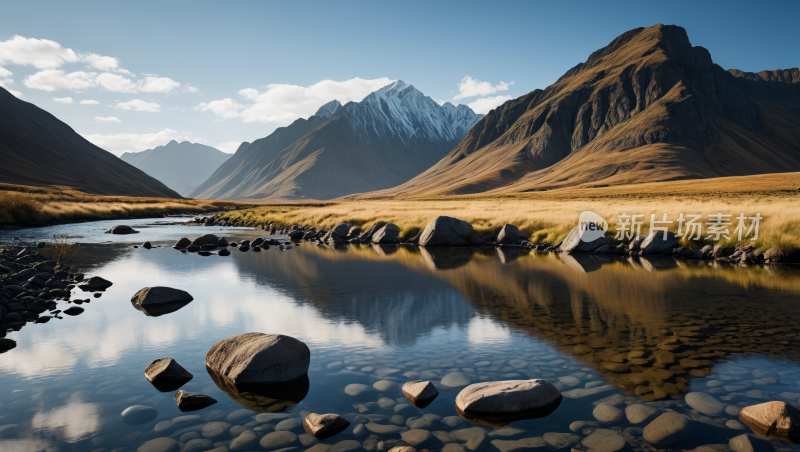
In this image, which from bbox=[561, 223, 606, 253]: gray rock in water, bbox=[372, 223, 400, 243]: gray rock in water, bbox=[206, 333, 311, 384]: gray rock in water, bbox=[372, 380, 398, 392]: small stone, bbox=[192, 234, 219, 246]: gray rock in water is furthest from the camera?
bbox=[372, 223, 400, 243]: gray rock in water

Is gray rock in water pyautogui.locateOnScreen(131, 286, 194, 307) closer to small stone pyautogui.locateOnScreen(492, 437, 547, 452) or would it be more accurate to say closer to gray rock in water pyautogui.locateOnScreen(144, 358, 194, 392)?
gray rock in water pyautogui.locateOnScreen(144, 358, 194, 392)

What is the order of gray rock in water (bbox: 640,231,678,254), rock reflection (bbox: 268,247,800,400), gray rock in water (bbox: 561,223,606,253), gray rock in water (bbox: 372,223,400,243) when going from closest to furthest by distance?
rock reflection (bbox: 268,247,800,400) < gray rock in water (bbox: 640,231,678,254) < gray rock in water (bbox: 561,223,606,253) < gray rock in water (bbox: 372,223,400,243)

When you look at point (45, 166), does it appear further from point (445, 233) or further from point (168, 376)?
point (168, 376)

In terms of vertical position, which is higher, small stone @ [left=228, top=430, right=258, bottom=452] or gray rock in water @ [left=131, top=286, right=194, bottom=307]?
gray rock in water @ [left=131, top=286, right=194, bottom=307]

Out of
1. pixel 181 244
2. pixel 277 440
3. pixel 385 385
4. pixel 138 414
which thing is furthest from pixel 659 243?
pixel 181 244

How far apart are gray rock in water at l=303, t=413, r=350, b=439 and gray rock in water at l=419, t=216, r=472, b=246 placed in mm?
29715

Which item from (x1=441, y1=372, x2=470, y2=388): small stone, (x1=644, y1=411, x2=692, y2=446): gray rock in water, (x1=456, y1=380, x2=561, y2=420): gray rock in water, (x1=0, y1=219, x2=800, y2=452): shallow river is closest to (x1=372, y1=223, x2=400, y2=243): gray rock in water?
(x1=0, y1=219, x2=800, y2=452): shallow river

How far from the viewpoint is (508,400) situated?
320 inches

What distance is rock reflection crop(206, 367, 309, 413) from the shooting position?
8.60 meters

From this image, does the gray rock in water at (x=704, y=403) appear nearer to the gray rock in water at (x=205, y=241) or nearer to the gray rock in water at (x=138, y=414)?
the gray rock in water at (x=138, y=414)

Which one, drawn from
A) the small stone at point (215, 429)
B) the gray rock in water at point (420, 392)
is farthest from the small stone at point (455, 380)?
the small stone at point (215, 429)

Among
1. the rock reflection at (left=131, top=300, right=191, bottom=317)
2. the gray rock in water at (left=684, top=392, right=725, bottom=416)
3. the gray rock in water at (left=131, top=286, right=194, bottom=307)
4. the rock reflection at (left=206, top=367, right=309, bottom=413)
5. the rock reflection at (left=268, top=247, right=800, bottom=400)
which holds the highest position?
the gray rock in water at (left=131, top=286, right=194, bottom=307)

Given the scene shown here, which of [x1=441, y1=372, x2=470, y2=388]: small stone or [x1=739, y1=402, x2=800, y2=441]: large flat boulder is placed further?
[x1=441, y1=372, x2=470, y2=388]: small stone

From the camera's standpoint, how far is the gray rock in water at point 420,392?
8516 millimetres
